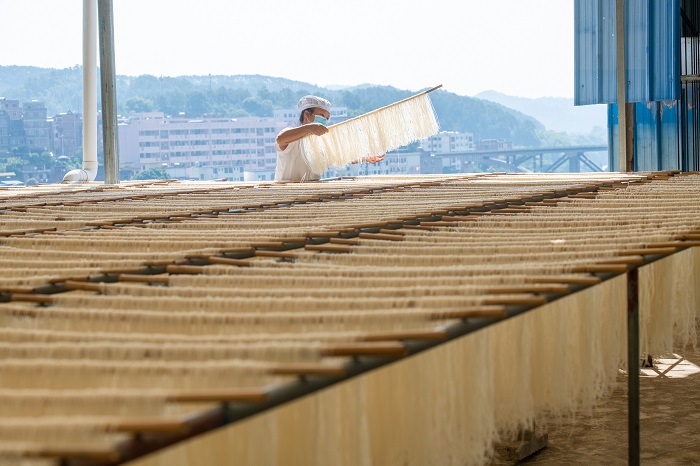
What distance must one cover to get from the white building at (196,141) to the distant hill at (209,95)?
45 cm

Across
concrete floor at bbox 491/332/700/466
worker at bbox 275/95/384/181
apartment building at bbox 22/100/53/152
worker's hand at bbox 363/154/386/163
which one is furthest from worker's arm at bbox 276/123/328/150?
apartment building at bbox 22/100/53/152

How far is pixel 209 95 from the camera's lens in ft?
78.4

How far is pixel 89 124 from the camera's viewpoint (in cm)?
759

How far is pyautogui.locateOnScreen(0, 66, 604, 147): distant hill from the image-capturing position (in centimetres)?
2381

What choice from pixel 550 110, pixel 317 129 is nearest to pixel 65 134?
pixel 317 129

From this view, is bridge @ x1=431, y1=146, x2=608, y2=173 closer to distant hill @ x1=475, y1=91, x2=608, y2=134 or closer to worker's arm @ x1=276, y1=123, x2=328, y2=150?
worker's arm @ x1=276, y1=123, x2=328, y2=150

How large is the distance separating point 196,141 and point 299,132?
18.1m

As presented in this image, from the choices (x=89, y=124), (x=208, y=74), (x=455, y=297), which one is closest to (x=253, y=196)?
(x=455, y=297)

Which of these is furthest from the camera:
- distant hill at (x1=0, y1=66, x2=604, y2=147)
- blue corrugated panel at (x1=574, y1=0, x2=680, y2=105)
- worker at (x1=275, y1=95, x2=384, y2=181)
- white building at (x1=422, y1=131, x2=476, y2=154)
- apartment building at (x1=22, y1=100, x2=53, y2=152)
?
distant hill at (x1=0, y1=66, x2=604, y2=147)

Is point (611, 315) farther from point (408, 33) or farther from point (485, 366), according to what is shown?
point (408, 33)

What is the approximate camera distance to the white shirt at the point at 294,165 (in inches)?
227

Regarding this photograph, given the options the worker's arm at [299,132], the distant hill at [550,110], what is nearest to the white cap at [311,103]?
the worker's arm at [299,132]

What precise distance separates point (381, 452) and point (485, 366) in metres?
0.30

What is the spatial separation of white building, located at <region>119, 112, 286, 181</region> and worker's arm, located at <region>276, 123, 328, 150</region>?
53.9 feet
